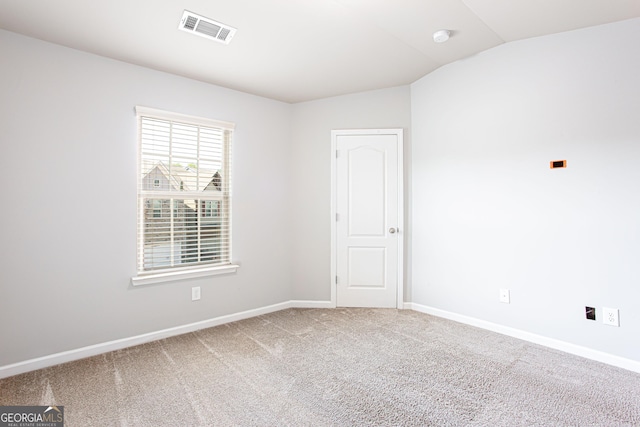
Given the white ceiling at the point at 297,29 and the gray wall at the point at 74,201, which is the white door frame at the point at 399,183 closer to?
the white ceiling at the point at 297,29

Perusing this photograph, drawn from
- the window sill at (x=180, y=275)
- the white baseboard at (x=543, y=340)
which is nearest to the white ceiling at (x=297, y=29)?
the window sill at (x=180, y=275)

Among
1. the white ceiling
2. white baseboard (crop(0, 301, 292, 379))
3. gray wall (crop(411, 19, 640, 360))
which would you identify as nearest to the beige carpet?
white baseboard (crop(0, 301, 292, 379))

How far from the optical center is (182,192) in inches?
127

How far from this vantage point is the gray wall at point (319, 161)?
154 inches

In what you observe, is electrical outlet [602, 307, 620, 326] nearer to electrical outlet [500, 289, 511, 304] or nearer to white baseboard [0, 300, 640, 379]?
white baseboard [0, 300, 640, 379]

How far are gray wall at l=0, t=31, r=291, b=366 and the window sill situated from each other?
2.8 inches

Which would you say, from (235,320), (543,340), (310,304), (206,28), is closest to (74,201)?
(206,28)

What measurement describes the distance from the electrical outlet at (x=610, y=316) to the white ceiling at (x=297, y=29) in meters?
2.21

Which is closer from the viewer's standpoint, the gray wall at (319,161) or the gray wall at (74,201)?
the gray wall at (74,201)

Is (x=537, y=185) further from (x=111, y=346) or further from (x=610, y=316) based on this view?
(x=111, y=346)

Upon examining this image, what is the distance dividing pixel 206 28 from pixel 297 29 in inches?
26.9

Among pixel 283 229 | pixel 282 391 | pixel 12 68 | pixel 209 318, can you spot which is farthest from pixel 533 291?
pixel 12 68

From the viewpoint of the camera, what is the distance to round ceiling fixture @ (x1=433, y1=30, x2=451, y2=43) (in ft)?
8.83

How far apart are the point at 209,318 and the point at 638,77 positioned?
421 centimetres
